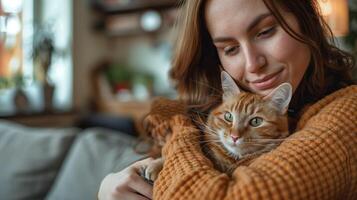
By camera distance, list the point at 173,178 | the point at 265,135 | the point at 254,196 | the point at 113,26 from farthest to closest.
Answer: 1. the point at 113,26
2. the point at 265,135
3. the point at 173,178
4. the point at 254,196

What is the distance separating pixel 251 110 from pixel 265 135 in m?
0.06

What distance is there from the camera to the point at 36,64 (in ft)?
10.2

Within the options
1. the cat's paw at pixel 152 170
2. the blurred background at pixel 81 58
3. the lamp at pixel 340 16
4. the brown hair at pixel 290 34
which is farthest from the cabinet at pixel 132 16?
the cat's paw at pixel 152 170

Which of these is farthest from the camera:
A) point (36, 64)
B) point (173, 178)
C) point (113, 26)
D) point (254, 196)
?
point (113, 26)

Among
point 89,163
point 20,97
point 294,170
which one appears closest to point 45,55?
point 20,97

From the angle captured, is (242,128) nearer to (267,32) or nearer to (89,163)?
(267,32)

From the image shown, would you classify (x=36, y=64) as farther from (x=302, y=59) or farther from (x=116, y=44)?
(x=302, y=59)

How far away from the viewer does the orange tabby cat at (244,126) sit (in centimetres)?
77

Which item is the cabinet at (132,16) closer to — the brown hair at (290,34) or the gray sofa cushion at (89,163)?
the gray sofa cushion at (89,163)

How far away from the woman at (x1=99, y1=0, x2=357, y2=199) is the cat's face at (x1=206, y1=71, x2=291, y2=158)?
1.1 inches

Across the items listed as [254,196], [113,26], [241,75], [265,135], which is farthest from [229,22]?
[113,26]

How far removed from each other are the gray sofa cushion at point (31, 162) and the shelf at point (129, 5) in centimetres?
177

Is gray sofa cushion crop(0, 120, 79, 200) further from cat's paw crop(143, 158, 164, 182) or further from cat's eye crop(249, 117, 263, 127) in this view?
cat's eye crop(249, 117, 263, 127)

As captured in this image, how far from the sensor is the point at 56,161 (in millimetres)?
1734
